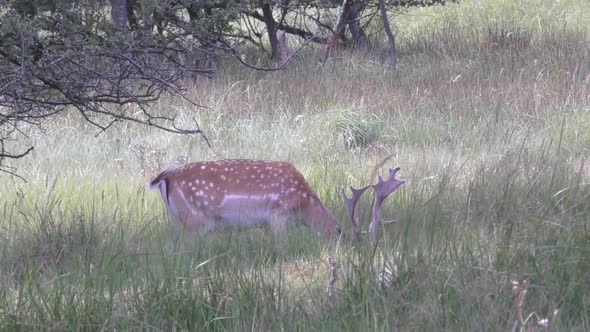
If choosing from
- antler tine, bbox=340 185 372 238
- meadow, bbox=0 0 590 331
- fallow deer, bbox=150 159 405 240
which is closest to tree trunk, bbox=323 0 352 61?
meadow, bbox=0 0 590 331

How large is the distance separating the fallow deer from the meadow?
0.20m

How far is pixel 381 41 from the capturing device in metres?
14.8

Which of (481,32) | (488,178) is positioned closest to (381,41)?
(481,32)

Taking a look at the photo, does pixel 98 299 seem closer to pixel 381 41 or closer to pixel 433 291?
pixel 433 291

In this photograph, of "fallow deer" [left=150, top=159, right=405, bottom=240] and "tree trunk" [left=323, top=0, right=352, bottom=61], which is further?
"tree trunk" [left=323, top=0, right=352, bottom=61]

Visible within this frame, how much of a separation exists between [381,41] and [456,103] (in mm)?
5394

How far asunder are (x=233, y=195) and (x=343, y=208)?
727mm

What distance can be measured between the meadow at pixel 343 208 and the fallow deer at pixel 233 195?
195mm

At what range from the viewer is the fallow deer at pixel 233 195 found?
5602 mm

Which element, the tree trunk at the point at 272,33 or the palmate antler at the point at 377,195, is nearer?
the palmate antler at the point at 377,195

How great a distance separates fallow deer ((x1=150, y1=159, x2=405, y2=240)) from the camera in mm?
5602

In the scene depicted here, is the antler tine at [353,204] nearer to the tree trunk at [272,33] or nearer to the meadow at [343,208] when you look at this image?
the meadow at [343,208]

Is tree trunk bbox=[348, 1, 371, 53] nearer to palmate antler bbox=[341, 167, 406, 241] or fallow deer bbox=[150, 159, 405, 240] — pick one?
fallow deer bbox=[150, 159, 405, 240]

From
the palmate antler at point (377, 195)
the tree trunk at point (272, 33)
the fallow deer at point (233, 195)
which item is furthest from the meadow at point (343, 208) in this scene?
the tree trunk at point (272, 33)
